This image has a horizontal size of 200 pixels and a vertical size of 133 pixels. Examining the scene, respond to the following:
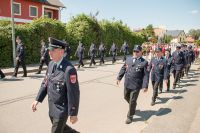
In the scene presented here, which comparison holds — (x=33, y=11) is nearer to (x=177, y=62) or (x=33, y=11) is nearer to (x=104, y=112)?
(x=177, y=62)

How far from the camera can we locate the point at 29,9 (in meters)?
35.6

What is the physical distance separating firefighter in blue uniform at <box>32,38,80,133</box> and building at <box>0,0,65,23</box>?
28871 millimetres

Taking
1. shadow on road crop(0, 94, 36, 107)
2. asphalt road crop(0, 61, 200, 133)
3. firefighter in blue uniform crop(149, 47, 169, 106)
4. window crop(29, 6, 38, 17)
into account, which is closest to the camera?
asphalt road crop(0, 61, 200, 133)

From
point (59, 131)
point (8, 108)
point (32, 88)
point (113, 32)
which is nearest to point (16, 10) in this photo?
point (113, 32)

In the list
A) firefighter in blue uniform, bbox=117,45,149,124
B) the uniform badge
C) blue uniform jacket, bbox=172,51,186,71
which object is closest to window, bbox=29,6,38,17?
blue uniform jacket, bbox=172,51,186,71

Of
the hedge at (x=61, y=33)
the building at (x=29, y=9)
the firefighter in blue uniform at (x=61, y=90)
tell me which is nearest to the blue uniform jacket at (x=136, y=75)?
the firefighter in blue uniform at (x=61, y=90)

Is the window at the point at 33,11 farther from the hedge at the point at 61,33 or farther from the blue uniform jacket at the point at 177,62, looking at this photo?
the blue uniform jacket at the point at 177,62

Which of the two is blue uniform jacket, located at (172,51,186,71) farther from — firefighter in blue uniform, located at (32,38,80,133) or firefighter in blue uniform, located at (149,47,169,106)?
firefighter in blue uniform, located at (32,38,80,133)

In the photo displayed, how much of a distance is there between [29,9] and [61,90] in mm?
33319

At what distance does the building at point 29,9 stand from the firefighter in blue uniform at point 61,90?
28871 millimetres

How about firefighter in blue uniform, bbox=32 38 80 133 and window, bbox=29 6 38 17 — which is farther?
window, bbox=29 6 38 17

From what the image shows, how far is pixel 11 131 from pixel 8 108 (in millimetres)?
2054

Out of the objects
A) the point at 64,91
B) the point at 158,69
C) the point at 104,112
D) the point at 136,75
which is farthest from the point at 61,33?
the point at 64,91

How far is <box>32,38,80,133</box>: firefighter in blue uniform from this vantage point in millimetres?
4227
